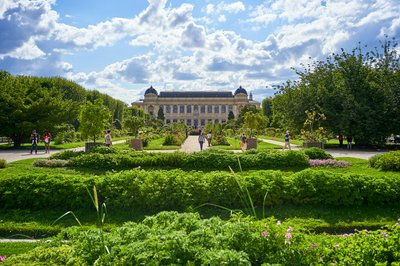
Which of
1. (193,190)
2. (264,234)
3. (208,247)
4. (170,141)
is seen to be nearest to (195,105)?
(170,141)

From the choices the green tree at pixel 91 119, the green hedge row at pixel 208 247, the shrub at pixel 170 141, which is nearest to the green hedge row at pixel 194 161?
the green tree at pixel 91 119

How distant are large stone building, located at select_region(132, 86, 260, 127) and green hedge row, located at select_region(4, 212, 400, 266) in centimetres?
11143

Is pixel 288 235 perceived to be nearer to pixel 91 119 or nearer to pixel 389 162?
pixel 389 162

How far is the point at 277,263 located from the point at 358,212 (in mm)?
5187

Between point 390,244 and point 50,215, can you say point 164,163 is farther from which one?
point 390,244

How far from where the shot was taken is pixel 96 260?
346cm

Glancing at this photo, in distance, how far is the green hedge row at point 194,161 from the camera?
14266 millimetres

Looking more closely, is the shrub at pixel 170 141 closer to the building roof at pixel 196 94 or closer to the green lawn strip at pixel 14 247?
the green lawn strip at pixel 14 247

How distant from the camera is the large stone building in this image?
116m

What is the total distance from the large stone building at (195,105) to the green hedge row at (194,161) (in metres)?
101

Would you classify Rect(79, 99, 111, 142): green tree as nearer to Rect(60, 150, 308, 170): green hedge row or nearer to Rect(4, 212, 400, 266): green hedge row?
Rect(60, 150, 308, 170): green hedge row

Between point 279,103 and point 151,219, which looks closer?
point 151,219

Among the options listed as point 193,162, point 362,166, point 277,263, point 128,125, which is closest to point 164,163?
point 193,162

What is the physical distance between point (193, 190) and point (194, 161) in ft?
20.9
